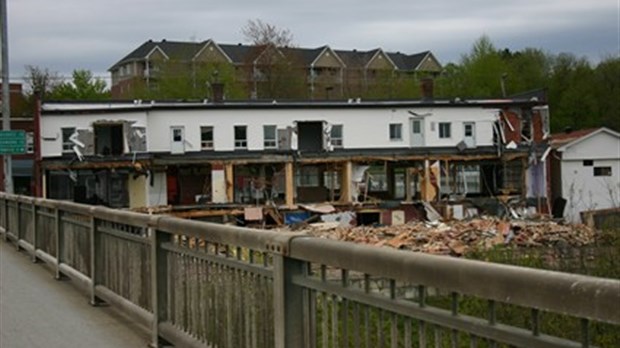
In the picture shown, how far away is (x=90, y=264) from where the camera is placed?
11234 millimetres

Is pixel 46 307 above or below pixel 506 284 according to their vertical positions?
below

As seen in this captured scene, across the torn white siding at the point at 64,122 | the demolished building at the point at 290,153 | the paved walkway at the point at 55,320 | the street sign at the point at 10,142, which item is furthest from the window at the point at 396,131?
the paved walkway at the point at 55,320

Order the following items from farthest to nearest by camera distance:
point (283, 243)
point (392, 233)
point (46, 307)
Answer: point (392, 233) → point (46, 307) → point (283, 243)

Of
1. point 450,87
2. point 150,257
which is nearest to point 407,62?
point 450,87

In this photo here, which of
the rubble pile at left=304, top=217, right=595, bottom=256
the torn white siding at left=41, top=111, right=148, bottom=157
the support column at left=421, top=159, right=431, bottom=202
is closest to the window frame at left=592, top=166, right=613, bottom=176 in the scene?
the support column at left=421, top=159, right=431, bottom=202

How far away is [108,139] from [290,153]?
533 inches

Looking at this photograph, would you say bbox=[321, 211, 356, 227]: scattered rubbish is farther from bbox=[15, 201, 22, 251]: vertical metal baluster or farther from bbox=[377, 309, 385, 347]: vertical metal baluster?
bbox=[377, 309, 385, 347]: vertical metal baluster

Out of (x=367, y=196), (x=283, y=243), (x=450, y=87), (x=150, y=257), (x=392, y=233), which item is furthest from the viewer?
(x=450, y=87)

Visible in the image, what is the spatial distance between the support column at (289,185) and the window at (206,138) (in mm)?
5966

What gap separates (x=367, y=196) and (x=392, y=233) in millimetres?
24041

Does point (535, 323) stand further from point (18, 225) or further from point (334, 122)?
point (334, 122)

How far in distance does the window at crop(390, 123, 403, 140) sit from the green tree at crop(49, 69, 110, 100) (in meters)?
40.0

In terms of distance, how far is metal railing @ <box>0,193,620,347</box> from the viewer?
10.6ft

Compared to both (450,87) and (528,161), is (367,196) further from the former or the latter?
(450,87)
